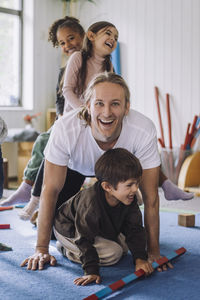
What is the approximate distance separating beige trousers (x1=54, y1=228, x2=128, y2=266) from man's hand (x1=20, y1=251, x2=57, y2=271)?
4.0 inches

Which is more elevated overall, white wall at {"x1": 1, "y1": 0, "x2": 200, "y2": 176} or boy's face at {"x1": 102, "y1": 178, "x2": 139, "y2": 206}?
white wall at {"x1": 1, "y1": 0, "x2": 200, "y2": 176}

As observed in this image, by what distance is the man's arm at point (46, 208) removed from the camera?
69.7 inches

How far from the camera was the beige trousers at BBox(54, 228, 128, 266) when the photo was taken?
1.82 metres

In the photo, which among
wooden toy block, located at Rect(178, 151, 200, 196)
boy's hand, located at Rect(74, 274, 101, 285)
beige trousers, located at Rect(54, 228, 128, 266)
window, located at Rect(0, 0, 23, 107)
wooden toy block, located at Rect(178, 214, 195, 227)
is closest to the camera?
boy's hand, located at Rect(74, 274, 101, 285)

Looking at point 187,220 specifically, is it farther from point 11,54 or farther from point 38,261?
point 11,54

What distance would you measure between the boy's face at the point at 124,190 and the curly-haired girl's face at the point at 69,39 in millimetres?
1118

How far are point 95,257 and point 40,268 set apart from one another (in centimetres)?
24

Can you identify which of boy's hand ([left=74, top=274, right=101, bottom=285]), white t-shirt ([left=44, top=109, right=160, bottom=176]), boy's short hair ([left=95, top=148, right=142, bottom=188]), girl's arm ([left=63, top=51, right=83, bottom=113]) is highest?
girl's arm ([left=63, top=51, right=83, bottom=113])

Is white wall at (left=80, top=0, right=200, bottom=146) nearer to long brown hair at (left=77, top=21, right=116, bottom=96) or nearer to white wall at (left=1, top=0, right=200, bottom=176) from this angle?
white wall at (left=1, top=0, right=200, bottom=176)

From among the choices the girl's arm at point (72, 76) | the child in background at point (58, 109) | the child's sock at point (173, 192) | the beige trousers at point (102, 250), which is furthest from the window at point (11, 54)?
the beige trousers at point (102, 250)

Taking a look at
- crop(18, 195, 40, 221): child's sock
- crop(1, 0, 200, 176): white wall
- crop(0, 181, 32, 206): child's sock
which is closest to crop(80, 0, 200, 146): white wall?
crop(1, 0, 200, 176): white wall

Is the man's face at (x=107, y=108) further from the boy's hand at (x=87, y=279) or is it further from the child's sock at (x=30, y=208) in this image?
the child's sock at (x=30, y=208)

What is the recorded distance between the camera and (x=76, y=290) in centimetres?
156

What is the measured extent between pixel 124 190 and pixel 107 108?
326mm
